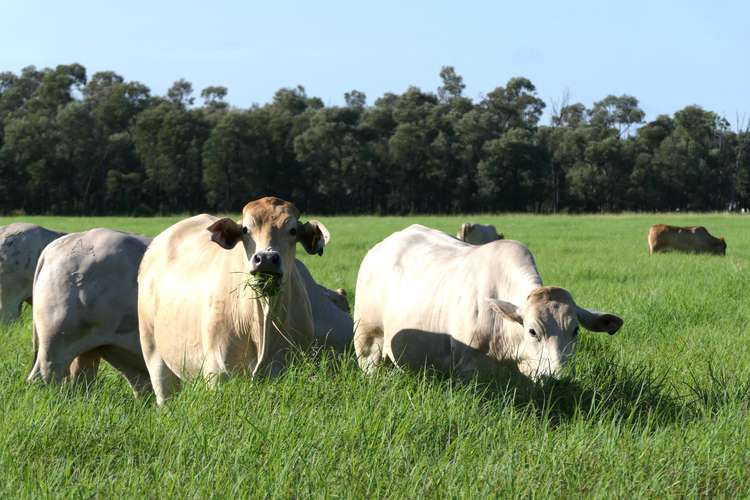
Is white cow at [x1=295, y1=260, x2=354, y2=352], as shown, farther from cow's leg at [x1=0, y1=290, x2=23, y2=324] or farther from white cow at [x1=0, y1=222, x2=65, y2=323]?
cow's leg at [x1=0, y1=290, x2=23, y2=324]

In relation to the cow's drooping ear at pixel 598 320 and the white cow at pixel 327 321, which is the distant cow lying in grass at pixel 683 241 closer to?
the white cow at pixel 327 321

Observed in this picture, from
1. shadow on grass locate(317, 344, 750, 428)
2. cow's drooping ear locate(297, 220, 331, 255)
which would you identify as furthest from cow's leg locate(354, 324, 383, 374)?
cow's drooping ear locate(297, 220, 331, 255)

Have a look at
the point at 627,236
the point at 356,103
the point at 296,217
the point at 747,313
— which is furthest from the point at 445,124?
the point at 296,217

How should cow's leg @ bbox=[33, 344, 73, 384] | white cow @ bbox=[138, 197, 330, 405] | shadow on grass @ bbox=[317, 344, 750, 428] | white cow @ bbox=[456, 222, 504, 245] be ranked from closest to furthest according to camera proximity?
shadow on grass @ bbox=[317, 344, 750, 428]
white cow @ bbox=[138, 197, 330, 405]
cow's leg @ bbox=[33, 344, 73, 384]
white cow @ bbox=[456, 222, 504, 245]

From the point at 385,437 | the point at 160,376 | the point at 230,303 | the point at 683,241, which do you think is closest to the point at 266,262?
the point at 230,303

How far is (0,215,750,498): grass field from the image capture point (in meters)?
4.29

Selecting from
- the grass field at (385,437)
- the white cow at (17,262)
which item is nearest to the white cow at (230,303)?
the grass field at (385,437)

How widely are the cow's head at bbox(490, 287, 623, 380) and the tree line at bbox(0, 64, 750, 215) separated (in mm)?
64051

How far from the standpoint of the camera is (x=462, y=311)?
689cm

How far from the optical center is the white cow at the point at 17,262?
34.0 feet

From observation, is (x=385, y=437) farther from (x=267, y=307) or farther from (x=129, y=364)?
(x=129, y=364)

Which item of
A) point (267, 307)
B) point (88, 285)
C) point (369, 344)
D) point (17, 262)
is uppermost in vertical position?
point (267, 307)

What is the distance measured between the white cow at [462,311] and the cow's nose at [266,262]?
4.97 ft

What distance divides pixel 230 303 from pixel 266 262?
75cm
